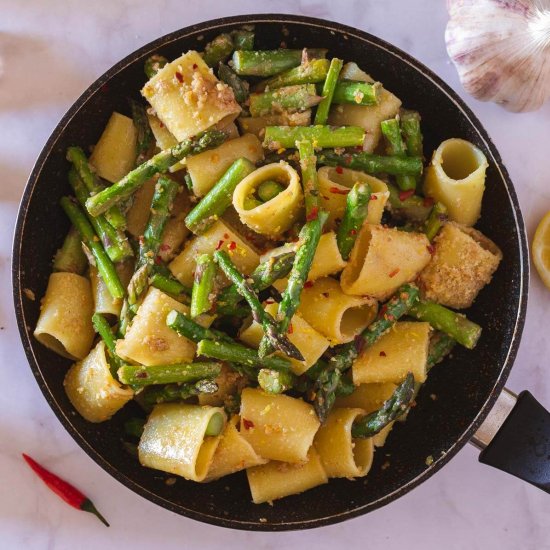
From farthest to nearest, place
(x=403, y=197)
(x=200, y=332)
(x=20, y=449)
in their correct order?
(x=20, y=449) < (x=403, y=197) < (x=200, y=332)

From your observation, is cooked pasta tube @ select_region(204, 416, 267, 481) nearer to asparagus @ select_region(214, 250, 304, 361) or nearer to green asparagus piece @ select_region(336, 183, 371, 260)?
asparagus @ select_region(214, 250, 304, 361)

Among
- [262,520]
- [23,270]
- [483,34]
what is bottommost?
[262,520]

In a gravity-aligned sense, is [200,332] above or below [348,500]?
above

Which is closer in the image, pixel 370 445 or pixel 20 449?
pixel 370 445

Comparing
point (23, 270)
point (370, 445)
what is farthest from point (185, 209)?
point (370, 445)

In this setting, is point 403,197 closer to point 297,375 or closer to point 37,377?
point 297,375

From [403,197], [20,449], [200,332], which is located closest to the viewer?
[200,332]
